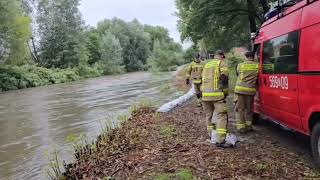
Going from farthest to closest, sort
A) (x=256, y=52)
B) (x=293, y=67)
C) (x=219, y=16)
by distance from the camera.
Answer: (x=219, y=16), (x=256, y=52), (x=293, y=67)

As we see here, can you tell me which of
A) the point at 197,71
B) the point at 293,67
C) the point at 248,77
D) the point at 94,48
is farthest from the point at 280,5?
the point at 94,48

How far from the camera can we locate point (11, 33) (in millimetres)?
48094

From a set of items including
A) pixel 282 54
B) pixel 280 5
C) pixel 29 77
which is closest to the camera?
pixel 282 54

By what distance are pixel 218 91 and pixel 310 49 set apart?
2161 mm

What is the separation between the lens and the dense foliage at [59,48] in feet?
158

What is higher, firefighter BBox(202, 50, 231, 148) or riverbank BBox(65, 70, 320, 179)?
firefighter BBox(202, 50, 231, 148)

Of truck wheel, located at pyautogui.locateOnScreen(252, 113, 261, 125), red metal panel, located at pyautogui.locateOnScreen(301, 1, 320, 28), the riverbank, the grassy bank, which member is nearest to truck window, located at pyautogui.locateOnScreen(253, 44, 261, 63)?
truck wheel, located at pyautogui.locateOnScreen(252, 113, 261, 125)

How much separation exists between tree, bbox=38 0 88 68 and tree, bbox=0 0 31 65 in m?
16.8

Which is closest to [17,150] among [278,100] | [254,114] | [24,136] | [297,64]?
[24,136]

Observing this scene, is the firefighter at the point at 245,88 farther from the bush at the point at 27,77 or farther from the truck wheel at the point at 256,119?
the bush at the point at 27,77

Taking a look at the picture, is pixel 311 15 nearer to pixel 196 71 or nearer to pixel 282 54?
pixel 282 54

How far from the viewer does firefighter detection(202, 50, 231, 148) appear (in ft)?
26.3

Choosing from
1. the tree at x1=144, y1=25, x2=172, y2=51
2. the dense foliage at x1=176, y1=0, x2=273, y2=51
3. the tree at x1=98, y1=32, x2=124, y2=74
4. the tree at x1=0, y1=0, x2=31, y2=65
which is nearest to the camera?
the dense foliage at x1=176, y1=0, x2=273, y2=51

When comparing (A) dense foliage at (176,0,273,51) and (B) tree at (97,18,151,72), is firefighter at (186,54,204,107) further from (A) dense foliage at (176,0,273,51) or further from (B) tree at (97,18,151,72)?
(B) tree at (97,18,151,72)
